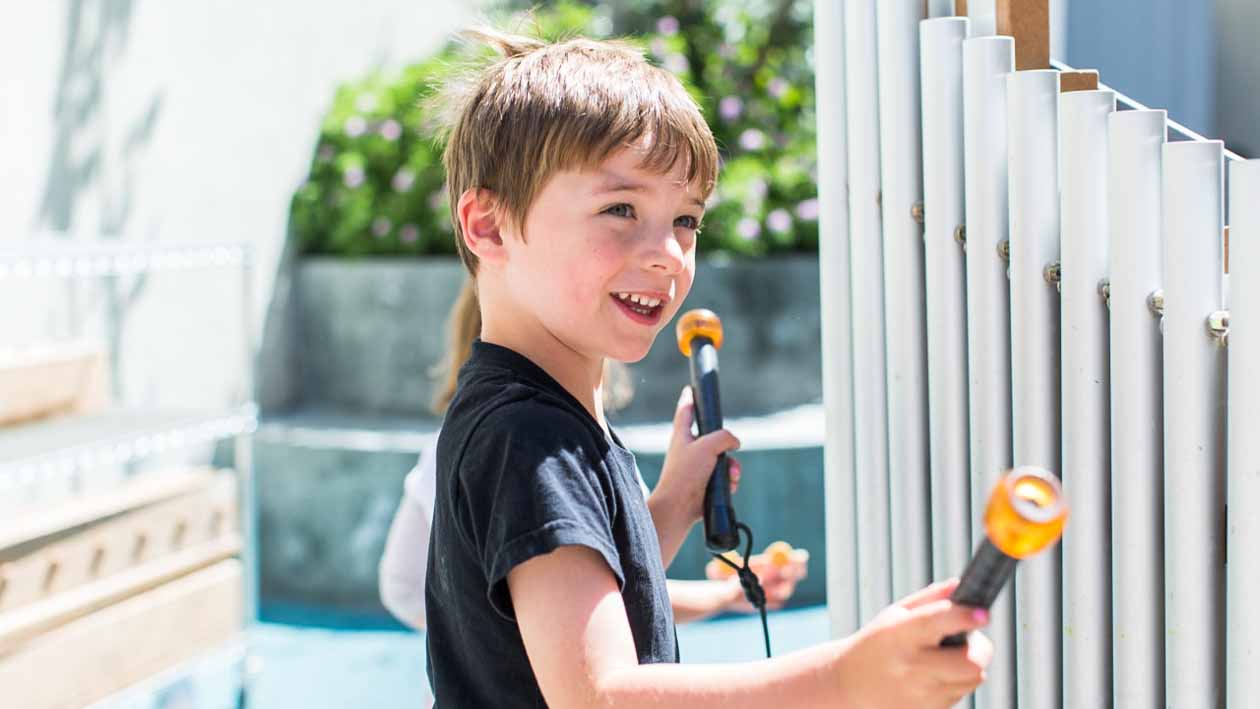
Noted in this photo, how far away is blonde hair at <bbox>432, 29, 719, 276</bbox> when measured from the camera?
114 cm

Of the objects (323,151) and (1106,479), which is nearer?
(1106,479)

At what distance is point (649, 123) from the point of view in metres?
1.16

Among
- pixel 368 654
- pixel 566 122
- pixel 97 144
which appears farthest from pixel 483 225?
pixel 97 144

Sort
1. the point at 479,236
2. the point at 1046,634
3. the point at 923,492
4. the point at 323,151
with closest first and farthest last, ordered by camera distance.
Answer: the point at 479,236, the point at 1046,634, the point at 923,492, the point at 323,151

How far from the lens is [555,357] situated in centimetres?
120

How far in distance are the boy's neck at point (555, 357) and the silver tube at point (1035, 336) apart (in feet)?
1.41

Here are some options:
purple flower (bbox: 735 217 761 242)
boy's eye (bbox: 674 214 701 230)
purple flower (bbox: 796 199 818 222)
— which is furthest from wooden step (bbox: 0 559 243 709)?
purple flower (bbox: 796 199 818 222)

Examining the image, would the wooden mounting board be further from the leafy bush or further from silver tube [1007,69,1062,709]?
the leafy bush

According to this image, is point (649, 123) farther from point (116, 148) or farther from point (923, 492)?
point (116, 148)

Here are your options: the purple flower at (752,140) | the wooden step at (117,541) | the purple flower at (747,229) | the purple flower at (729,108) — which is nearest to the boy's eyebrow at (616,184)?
the wooden step at (117,541)

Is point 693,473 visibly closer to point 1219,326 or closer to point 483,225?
point 483,225

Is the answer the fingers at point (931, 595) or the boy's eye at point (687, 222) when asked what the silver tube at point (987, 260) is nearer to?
the boy's eye at point (687, 222)

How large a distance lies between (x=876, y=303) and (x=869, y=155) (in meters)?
0.17

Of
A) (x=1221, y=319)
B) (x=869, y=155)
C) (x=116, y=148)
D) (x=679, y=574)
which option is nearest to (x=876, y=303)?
(x=869, y=155)
